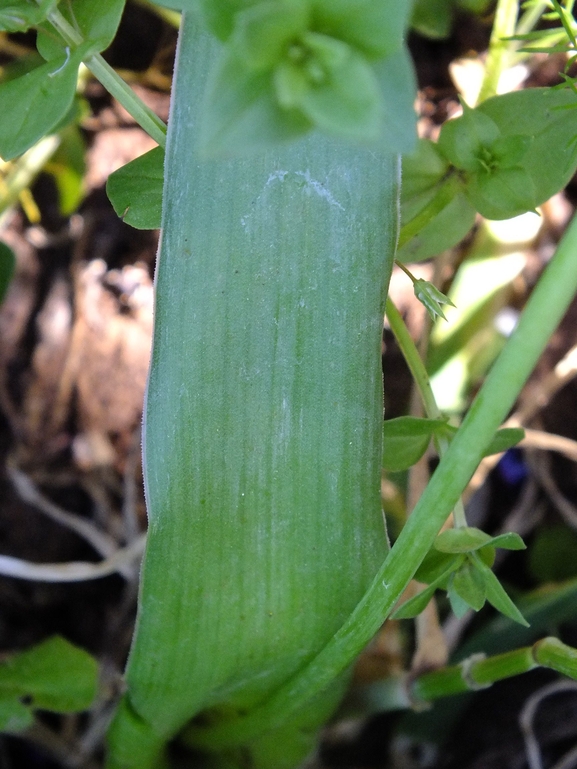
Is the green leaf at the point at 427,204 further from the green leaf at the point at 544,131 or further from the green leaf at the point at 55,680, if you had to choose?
the green leaf at the point at 55,680

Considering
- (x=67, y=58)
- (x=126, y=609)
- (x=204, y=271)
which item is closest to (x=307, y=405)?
(x=204, y=271)

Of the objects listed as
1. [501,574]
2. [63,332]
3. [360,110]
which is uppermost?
[360,110]

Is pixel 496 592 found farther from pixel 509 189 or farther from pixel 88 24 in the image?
pixel 88 24

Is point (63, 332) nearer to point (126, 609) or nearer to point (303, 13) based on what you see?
point (126, 609)

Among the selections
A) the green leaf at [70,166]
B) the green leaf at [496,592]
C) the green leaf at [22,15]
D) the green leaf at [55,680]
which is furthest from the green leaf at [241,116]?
the green leaf at [70,166]

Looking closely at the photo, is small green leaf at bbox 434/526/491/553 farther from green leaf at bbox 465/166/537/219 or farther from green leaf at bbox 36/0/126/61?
green leaf at bbox 36/0/126/61

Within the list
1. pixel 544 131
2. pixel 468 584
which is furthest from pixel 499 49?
pixel 468 584

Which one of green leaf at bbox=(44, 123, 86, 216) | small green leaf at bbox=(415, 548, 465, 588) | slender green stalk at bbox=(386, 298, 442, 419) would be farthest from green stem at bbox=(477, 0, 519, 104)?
green leaf at bbox=(44, 123, 86, 216)
